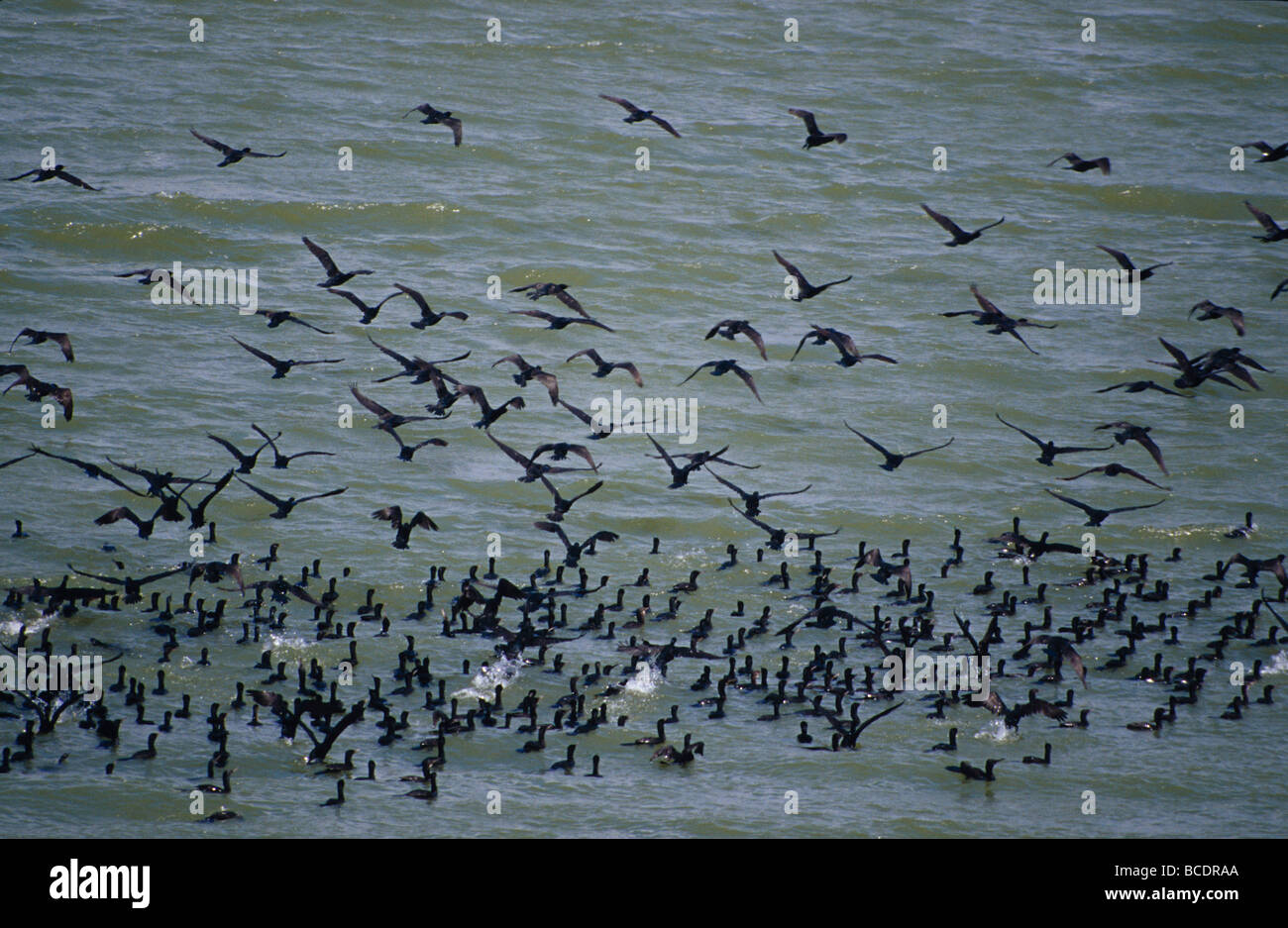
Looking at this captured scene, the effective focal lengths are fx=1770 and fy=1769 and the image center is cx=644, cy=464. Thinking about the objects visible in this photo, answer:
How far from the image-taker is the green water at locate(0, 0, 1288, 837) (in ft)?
93.7

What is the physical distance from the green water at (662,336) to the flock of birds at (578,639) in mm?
236

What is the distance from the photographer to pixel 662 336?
52344mm

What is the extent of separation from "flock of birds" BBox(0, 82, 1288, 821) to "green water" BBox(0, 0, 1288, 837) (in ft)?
0.78

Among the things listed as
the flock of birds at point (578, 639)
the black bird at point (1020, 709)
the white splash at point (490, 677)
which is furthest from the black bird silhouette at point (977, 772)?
the white splash at point (490, 677)

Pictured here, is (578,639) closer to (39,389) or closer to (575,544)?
(575,544)

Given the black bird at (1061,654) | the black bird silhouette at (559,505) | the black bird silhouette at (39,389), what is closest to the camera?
the black bird at (1061,654)

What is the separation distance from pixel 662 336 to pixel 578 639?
2092 cm

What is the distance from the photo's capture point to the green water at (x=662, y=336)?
2856 centimetres

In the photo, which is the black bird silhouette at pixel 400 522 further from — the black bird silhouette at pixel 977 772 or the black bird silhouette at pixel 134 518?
the black bird silhouette at pixel 977 772

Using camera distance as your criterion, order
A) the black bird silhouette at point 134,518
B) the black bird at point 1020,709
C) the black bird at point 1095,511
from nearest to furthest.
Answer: the black bird at point 1020,709
the black bird silhouette at point 134,518
the black bird at point 1095,511

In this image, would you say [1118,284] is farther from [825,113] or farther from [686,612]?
[686,612]

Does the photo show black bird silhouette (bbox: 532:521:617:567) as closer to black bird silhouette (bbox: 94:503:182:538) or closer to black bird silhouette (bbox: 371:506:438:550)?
black bird silhouette (bbox: 371:506:438:550)

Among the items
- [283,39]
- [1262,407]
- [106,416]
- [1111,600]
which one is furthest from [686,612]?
[283,39]

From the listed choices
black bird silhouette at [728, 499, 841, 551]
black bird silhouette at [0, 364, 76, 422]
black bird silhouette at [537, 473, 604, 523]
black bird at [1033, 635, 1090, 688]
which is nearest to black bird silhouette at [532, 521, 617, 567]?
black bird silhouette at [537, 473, 604, 523]
